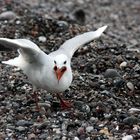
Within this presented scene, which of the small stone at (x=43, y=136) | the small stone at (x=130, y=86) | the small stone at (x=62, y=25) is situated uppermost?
the small stone at (x=62, y=25)

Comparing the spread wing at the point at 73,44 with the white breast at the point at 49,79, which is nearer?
the white breast at the point at 49,79

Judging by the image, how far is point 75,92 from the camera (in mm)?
7270

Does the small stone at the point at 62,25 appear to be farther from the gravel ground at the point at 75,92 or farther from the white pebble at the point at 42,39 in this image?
the white pebble at the point at 42,39

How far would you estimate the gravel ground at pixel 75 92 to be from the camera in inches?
247

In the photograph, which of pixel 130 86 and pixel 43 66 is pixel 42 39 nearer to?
pixel 130 86

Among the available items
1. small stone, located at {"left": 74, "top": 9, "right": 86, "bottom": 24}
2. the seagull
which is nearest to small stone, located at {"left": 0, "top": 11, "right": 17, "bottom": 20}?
small stone, located at {"left": 74, "top": 9, "right": 86, "bottom": 24}

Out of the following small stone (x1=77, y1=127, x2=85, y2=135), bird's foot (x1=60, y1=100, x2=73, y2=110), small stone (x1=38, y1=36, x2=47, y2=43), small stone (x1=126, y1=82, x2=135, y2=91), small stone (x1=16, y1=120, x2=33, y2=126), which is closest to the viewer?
small stone (x1=77, y1=127, x2=85, y2=135)

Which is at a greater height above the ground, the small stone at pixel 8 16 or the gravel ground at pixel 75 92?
the small stone at pixel 8 16

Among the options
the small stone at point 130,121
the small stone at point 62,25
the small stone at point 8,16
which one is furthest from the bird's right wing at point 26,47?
the small stone at point 8,16

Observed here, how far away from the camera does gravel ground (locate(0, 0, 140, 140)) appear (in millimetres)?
6262

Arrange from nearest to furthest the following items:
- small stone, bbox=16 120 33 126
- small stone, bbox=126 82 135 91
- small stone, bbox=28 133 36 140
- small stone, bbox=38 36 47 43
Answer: small stone, bbox=28 133 36 140, small stone, bbox=16 120 33 126, small stone, bbox=126 82 135 91, small stone, bbox=38 36 47 43

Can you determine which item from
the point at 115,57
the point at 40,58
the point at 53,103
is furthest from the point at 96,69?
the point at 40,58

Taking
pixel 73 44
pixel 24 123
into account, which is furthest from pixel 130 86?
pixel 24 123

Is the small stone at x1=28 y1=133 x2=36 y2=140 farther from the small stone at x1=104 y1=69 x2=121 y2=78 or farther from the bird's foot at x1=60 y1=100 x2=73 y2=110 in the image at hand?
the small stone at x1=104 y1=69 x2=121 y2=78
